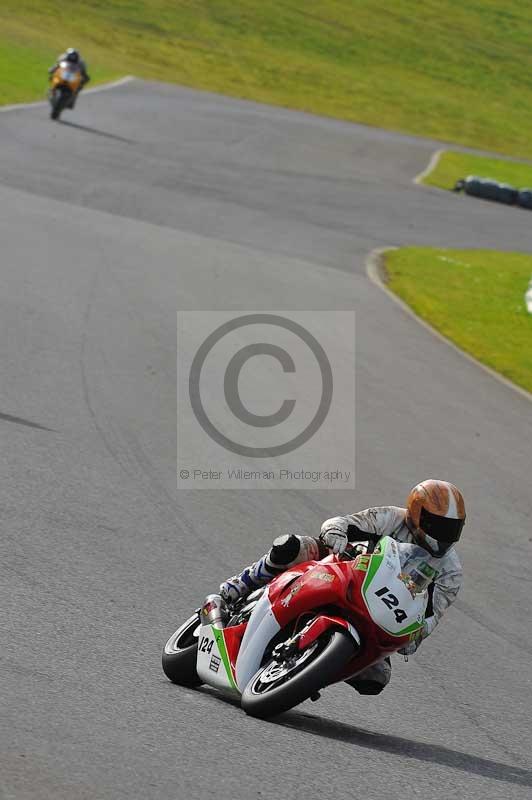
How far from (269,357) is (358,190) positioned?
1784 cm

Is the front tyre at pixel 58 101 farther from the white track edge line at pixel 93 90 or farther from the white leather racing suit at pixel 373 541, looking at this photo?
the white leather racing suit at pixel 373 541

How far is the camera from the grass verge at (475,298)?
1803 centimetres

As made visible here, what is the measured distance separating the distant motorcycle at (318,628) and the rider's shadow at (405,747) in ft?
0.85

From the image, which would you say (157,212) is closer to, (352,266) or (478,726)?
(352,266)

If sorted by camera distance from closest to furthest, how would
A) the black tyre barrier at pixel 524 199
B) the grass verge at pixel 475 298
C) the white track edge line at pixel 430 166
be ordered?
1. the grass verge at pixel 475 298
2. the black tyre barrier at pixel 524 199
3. the white track edge line at pixel 430 166

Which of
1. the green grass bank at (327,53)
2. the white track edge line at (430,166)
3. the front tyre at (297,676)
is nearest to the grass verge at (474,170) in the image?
the white track edge line at (430,166)

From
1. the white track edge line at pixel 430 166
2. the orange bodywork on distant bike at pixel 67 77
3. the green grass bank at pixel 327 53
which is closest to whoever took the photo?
the orange bodywork on distant bike at pixel 67 77

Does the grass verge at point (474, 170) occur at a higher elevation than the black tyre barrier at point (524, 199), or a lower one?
lower

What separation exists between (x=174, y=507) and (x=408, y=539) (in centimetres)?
346

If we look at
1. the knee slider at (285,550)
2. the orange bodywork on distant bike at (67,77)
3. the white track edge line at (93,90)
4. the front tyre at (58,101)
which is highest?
the knee slider at (285,550)

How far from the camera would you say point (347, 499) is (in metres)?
10.9

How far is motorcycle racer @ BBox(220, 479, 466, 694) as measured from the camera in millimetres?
6188

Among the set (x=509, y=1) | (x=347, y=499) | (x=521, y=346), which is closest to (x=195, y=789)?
(x=347, y=499)

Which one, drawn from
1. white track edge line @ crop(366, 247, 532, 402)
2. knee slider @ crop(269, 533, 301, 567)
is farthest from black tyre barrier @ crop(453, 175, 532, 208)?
knee slider @ crop(269, 533, 301, 567)
